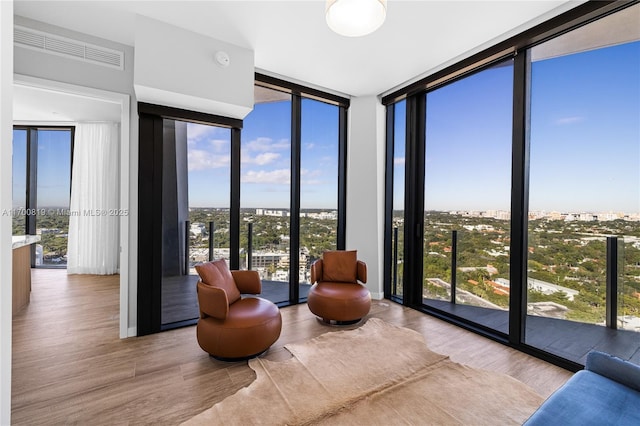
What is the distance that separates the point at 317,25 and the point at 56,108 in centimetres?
470

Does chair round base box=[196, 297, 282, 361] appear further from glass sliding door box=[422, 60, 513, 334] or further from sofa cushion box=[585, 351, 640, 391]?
glass sliding door box=[422, 60, 513, 334]

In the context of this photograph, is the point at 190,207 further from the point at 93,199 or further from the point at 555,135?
the point at 555,135

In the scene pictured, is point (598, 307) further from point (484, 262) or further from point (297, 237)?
point (297, 237)

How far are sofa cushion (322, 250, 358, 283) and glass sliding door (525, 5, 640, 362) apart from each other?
1.83m

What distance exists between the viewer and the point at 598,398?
1.38m

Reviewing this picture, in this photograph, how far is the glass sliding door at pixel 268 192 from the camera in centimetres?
369

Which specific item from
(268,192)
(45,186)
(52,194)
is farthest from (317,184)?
(45,186)

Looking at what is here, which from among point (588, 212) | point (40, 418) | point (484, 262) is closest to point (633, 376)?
point (588, 212)

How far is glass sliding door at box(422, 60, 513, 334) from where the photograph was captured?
9.78 feet

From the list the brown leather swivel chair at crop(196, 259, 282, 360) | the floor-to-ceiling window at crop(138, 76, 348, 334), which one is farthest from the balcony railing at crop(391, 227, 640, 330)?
the brown leather swivel chair at crop(196, 259, 282, 360)

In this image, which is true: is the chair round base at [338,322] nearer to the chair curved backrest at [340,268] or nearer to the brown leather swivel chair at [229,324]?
the chair curved backrest at [340,268]

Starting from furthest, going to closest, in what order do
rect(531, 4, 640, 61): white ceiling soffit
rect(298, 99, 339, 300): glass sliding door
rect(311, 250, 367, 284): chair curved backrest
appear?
1. rect(298, 99, 339, 300): glass sliding door
2. rect(311, 250, 367, 284): chair curved backrest
3. rect(531, 4, 640, 61): white ceiling soffit

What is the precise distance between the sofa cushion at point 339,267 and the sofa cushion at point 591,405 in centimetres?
228

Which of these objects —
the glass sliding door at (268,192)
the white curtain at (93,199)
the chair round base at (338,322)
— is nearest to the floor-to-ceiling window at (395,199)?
the chair round base at (338,322)
